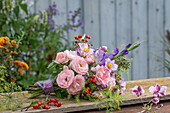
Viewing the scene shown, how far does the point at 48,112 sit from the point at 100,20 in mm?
1910

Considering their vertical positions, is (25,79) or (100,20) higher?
(100,20)

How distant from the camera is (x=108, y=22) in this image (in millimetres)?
2615

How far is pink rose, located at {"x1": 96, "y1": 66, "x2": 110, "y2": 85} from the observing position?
34.6 inches

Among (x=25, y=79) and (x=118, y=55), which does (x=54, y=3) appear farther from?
(x=118, y=55)

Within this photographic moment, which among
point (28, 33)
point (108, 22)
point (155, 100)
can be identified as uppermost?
point (108, 22)

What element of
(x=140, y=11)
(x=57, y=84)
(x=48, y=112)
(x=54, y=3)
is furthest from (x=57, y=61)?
(x=140, y=11)

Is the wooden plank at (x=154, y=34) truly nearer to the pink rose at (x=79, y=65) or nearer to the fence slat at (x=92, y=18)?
the fence slat at (x=92, y=18)

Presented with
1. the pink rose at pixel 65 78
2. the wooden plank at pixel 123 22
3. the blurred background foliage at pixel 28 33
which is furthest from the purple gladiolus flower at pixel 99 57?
the wooden plank at pixel 123 22

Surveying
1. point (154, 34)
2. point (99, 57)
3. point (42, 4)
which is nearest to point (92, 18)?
point (42, 4)

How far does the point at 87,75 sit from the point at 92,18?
1.71 metres

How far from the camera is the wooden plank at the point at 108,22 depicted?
258cm

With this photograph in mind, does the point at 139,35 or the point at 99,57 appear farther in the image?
the point at 139,35

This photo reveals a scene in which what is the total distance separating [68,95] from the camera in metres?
0.91

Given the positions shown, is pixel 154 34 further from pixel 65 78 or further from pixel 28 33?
pixel 65 78
